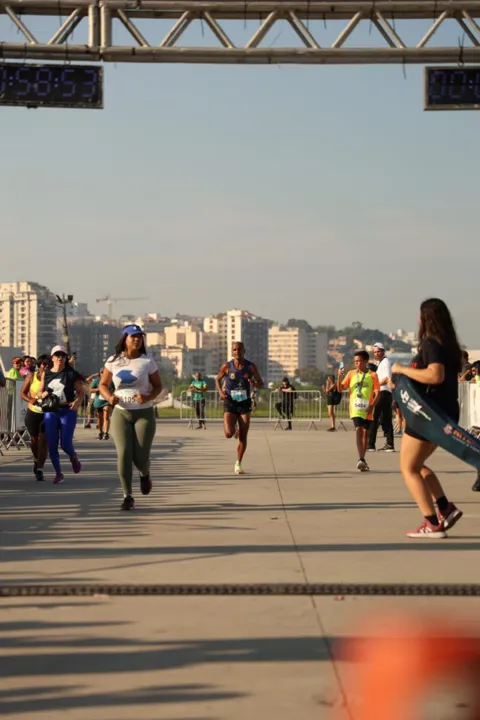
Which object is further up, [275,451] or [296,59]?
[296,59]

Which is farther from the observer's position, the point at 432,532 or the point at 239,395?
the point at 239,395

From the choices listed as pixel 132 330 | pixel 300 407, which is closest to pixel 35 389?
pixel 132 330

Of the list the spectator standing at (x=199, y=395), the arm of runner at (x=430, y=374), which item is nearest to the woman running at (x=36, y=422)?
the arm of runner at (x=430, y=374)

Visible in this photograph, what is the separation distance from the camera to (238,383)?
18906 mm

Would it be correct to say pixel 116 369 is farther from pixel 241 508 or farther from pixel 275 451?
pixel 275 451

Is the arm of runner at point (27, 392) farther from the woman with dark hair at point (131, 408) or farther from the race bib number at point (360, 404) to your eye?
the race bib number at point (360, 404)

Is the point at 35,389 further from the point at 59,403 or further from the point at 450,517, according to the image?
the point at 450,517

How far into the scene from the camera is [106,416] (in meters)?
30.8

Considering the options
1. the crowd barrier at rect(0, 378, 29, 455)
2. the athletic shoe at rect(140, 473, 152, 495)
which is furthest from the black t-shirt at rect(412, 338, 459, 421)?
the crowd barrier at rect(0, 378, 29, 455)

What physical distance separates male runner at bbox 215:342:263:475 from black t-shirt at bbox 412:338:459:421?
763cm

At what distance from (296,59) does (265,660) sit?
549 inches

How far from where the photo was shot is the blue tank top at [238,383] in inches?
740

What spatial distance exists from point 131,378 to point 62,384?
4069 mm

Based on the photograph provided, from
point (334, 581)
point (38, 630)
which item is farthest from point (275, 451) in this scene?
point (38, 630)
